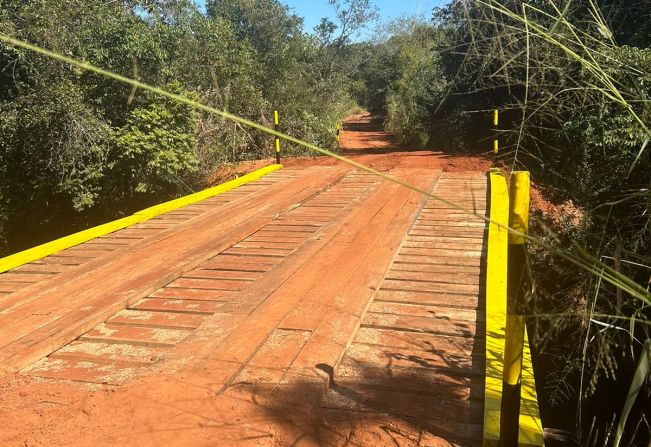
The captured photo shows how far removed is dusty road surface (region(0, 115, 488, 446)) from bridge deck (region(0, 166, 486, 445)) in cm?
1

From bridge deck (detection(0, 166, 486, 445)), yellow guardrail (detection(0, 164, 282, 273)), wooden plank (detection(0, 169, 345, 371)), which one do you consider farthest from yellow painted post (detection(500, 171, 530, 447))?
yellow guardrail (detection(0, 164, 282, 273))

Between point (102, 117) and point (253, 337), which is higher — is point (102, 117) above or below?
above

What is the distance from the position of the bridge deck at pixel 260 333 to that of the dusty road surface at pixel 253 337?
0.04 ft

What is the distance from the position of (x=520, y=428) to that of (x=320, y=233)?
3692 millimetres

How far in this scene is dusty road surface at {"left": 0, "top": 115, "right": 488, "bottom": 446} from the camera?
238 centimetres

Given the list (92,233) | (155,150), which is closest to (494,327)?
(92,233)

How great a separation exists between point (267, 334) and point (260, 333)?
0.16ft

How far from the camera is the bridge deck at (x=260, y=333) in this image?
2.40 metres

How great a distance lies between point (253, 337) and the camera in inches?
127

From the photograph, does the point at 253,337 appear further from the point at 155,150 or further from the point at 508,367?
the point at 155,150

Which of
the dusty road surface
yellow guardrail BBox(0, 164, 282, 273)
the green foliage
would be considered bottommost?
the dusty road surface

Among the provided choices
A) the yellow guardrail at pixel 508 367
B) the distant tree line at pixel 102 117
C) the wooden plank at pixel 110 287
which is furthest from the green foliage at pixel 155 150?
the yellow guardrail at pixel 508 367

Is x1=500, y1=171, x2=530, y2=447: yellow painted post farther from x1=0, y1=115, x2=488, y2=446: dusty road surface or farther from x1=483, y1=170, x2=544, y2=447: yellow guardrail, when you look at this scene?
x1=0, y1=115, x2=488, y2=446: dusty road surface

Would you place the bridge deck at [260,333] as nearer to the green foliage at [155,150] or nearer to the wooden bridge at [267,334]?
the wooden bridge at [267,334]
